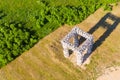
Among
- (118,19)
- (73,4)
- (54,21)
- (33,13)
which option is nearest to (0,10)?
(33,13)

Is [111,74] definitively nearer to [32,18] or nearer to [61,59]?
[61,59]

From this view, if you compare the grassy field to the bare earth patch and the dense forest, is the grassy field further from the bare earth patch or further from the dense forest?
the dense forest

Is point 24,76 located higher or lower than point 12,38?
lower

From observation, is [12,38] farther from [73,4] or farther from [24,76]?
[73,4]

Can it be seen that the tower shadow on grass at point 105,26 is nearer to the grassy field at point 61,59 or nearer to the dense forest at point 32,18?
the grassy field at point 61,59

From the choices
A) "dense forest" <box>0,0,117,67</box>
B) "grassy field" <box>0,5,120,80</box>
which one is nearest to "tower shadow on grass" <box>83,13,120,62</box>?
"grassy field" <box>0,5,120,80</box>

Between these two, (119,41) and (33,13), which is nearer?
(119,41)
